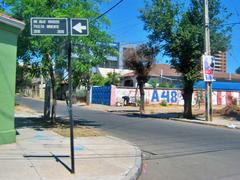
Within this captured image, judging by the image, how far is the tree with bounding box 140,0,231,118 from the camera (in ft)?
90.6

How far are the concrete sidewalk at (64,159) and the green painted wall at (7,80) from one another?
441 millimetres

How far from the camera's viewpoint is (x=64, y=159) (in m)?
10.7

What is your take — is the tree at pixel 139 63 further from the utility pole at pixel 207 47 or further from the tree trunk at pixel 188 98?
the utility pole at pixel 207 47

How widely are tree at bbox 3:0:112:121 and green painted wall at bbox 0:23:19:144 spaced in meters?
2.95

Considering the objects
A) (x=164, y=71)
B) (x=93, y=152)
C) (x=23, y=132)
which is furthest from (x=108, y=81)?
(x=93, y=152)

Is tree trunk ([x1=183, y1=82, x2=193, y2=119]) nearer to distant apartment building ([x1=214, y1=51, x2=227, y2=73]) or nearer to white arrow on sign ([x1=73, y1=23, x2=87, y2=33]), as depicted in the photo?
distant apartment building ([x1=214, y1=51, x2=227, y2=73])

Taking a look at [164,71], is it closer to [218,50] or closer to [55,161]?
[218,50]

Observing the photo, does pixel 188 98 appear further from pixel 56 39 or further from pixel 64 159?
pixel 64 159

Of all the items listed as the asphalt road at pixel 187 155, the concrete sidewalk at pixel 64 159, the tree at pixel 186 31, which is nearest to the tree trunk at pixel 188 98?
the tree at pixel 186 31

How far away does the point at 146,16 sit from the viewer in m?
28.6

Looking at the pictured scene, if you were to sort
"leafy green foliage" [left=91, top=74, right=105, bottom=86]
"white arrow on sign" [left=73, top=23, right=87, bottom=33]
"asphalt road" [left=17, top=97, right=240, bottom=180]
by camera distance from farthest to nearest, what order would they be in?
"leafy green foliage" [left=91, top=74, right=105, bottom=86] < "asphalt road" [left=17, top=97, right=240, bottom=180] < "white arrow on sign" [left=73, top=23, right=87, bottom=33]

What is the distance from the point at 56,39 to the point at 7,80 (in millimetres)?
3722

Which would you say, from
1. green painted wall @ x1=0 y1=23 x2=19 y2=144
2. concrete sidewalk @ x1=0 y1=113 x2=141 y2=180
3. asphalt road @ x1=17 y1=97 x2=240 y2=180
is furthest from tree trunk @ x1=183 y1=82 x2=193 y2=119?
green painted wall @ x1=0 y1=23 x2=19 y2=144

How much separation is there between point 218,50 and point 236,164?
18501 mm
